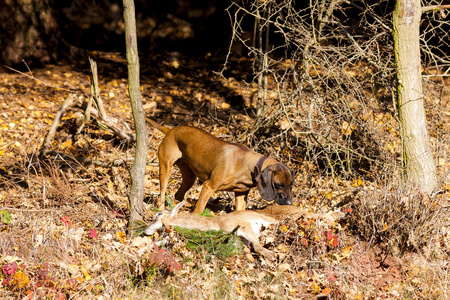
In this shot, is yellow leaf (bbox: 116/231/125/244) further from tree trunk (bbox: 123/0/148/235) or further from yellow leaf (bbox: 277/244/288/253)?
yellow leaf (bbox: 277/244/288/253)

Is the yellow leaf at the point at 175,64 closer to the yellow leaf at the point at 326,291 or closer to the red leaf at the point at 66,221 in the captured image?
the red leaf at the point at 66,221

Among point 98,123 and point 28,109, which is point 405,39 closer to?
point 98,123

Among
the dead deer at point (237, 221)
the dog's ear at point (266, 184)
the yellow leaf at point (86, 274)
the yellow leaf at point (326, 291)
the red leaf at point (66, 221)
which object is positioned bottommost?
the yellow leaf at point (86, 274)

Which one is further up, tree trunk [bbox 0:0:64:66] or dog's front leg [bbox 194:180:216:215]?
tree trunk [bbox 0:0:64:66]

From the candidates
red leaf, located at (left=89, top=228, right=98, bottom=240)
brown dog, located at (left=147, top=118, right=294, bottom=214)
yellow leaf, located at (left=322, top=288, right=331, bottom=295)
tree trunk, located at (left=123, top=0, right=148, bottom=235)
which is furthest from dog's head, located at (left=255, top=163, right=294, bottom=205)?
red leaf, located at (left=89, top=228, right=98, bottom=240)

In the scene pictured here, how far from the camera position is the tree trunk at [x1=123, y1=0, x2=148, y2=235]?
5129mm

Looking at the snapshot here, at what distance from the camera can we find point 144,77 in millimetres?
12992

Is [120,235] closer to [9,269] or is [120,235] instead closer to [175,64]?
[9,269]

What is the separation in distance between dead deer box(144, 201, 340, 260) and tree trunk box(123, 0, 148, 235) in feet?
1.11

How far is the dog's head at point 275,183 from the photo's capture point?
18.8 ft

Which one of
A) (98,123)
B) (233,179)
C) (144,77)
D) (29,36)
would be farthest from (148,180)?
(29,36)

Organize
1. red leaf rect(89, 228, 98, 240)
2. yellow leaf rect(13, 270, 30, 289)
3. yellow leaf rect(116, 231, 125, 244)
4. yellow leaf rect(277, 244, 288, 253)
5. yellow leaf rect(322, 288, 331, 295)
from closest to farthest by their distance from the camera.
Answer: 1. yellow leaf rect(13, 270, 30, 289)
2. yellow leaf rect(322, 288, 331, 295)
3. red leaf rect(89, 228, 98, 240)
4. yellow leaf rect(277, 244, 288, 253)
5. yellow leaf rect(116, 231, 125, 244)

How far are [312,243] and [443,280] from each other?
1409 millimetres

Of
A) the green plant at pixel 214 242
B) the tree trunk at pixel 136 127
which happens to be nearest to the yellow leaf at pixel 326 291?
the green plant at pixel 214 242
